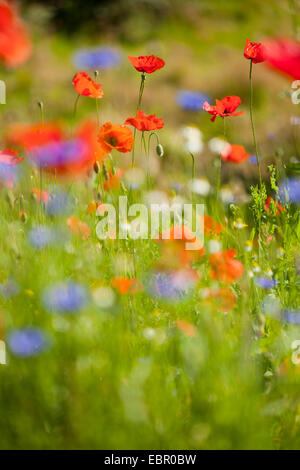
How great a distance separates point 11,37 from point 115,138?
0.42 meters

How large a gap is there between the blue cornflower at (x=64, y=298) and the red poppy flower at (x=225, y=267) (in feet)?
0.66

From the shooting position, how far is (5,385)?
71 cm

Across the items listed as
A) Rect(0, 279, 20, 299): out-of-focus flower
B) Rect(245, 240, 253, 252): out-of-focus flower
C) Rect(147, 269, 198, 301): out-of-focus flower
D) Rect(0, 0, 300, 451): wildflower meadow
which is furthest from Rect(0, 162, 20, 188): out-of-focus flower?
Rect(245, 240, 253, 252): out-of-focus flower

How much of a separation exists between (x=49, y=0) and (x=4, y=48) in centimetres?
450

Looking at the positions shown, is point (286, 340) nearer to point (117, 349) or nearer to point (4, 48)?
point (117, 349)

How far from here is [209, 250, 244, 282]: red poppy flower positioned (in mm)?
793

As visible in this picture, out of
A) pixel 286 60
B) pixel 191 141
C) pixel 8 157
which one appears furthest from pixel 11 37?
pixel 191 141

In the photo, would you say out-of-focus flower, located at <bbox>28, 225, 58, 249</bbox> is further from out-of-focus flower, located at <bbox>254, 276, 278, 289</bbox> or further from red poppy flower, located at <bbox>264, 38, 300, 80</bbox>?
red poppy flower, located at <bbox>264, 38, 300, 80</bbox>

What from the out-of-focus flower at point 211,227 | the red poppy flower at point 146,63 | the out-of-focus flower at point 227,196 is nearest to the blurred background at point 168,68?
the out-of-focus flower at point 227,196

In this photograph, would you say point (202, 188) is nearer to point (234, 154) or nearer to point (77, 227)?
point (234, 154)

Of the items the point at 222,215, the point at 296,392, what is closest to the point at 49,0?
the point at 222,215

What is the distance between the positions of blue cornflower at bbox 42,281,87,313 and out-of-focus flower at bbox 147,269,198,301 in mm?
146

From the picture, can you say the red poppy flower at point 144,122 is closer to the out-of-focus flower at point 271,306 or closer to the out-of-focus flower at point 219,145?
the out-of-focus flower at point 219,145

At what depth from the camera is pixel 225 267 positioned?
2.62 feet
